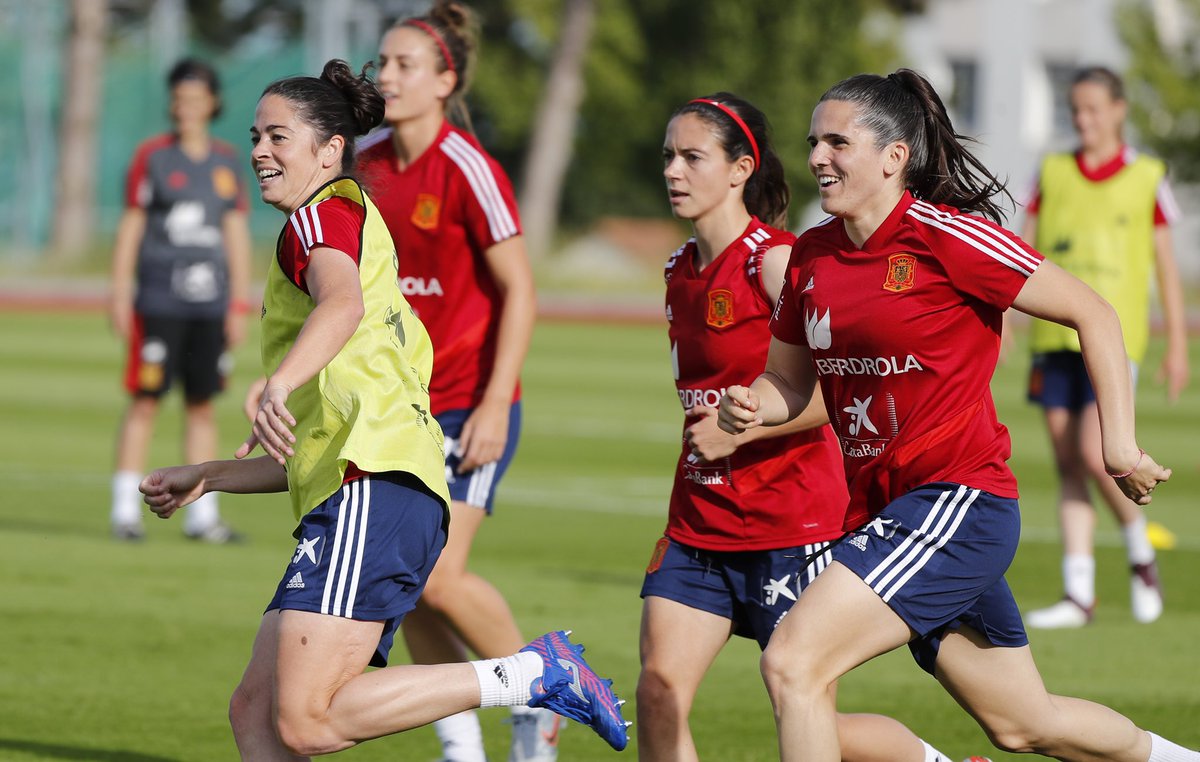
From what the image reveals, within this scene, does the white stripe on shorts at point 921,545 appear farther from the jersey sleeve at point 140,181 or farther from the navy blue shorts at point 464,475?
the jersey sleeve at point 140,181

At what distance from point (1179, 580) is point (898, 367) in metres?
5.70

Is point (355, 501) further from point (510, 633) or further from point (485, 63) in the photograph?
point (485, 63)

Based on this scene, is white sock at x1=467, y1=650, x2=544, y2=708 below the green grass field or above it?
above

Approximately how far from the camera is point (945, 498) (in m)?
4.68

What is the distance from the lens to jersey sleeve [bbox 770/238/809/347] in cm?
495

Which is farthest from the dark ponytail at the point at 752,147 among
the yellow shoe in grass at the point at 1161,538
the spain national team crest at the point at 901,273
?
the yellow shoe in grass at the point at 1161,538

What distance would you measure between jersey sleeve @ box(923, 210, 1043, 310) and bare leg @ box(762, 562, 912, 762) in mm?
800

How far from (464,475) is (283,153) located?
180 cm

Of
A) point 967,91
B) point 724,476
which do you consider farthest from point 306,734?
point 967,91

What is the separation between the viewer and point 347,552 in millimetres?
4539

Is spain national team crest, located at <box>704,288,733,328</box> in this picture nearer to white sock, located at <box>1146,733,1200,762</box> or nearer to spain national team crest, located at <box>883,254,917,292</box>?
spain national team crest, located at <box>883,254,917,292</box>

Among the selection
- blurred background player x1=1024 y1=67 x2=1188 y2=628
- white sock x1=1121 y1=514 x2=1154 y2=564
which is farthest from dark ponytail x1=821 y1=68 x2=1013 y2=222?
white sock x1=1121 y1=514 x2=1154 y2=564

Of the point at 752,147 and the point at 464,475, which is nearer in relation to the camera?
the point at 752,147

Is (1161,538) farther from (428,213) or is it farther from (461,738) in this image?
(461,738)
